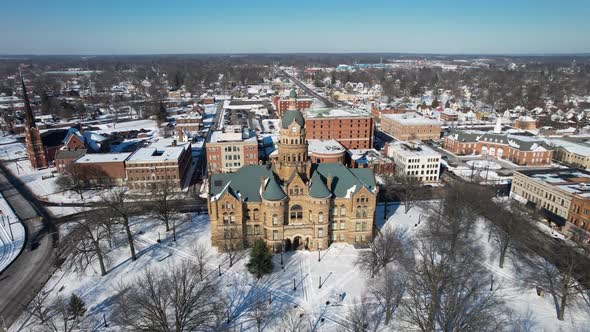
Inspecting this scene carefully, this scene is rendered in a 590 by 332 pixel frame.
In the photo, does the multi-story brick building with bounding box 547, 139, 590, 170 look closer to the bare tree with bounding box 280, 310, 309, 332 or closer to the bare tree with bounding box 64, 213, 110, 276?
the bare tree with bounding box 280, 310, 309, 332

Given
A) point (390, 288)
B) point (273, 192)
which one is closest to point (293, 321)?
point (390, 288)

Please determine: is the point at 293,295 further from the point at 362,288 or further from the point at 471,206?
the point at 471,206

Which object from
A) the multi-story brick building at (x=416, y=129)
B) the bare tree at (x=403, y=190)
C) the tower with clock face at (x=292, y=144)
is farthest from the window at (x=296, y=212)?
the multi-story brick building at (x=416, y=129)

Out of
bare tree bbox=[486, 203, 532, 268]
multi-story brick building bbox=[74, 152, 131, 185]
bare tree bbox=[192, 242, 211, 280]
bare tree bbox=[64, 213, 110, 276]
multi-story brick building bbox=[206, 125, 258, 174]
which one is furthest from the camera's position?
multi-story brick building bbox=[206, 125, 258, 174]

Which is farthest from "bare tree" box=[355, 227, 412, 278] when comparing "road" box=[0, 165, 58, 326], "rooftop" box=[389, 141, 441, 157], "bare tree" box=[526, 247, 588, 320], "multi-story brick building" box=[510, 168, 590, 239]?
"road" box=[0, 165, 58, 326]

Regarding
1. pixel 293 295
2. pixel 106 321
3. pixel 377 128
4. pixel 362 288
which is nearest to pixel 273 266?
pixel 293 295

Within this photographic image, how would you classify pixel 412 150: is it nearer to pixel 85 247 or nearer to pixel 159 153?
pixel 159 153
